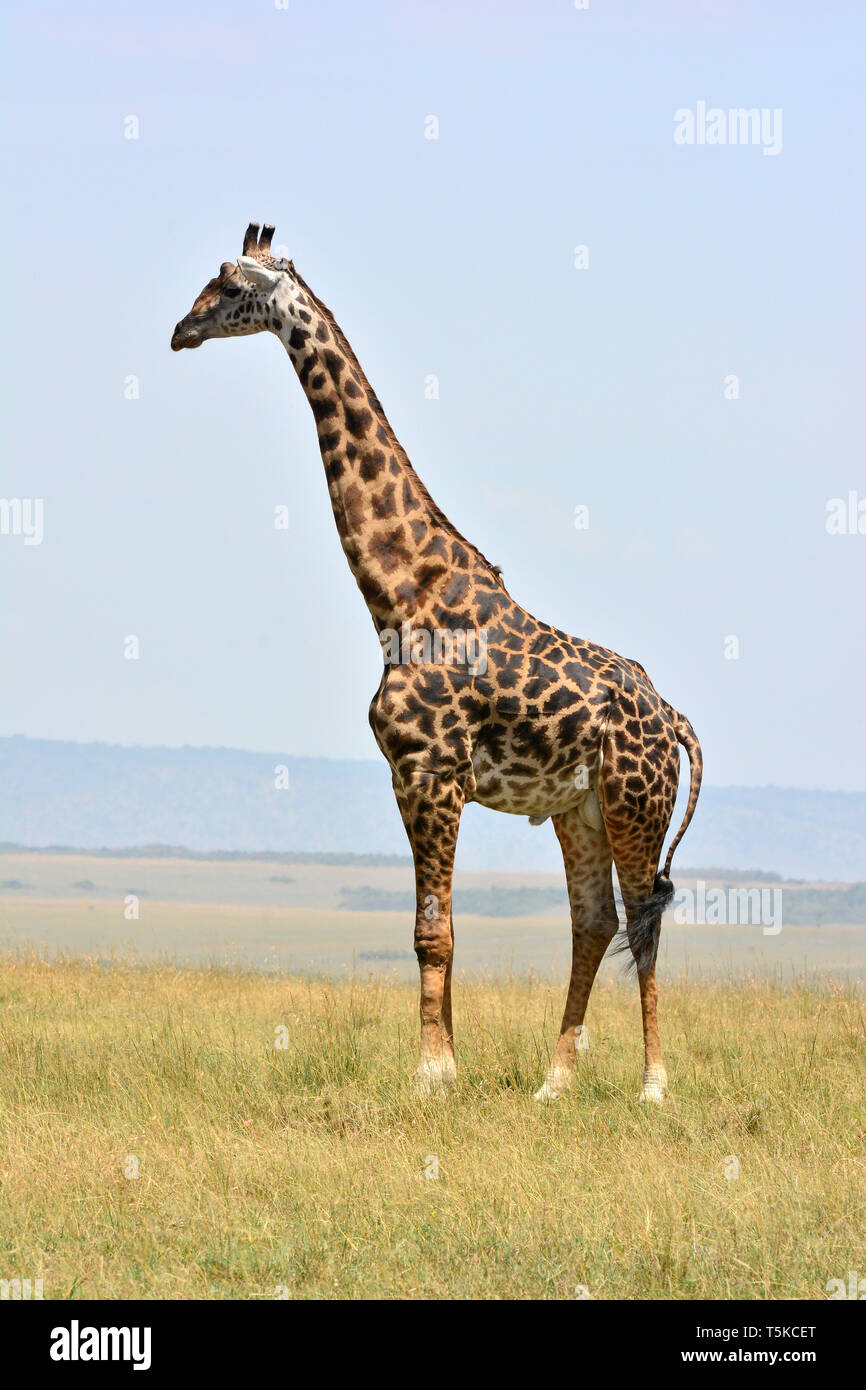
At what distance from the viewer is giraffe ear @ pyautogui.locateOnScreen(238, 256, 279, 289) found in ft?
31.1

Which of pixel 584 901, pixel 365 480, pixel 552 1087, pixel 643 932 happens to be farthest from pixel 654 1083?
pixel 365 480

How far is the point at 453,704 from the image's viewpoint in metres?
9.09

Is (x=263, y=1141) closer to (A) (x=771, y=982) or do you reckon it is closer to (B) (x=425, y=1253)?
(B) (x=425, y=1253)

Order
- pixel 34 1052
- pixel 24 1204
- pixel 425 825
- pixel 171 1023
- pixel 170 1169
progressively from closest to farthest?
pixel 24 1204, pixel 170 1169, pixel 425 825, pixel 34 1052, pixel 171 1023

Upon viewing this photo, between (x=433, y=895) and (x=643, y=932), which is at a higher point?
(x=433, y=895)

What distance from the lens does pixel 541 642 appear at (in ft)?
31.8

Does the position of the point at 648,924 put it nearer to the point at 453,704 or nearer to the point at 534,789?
the point at 534,789

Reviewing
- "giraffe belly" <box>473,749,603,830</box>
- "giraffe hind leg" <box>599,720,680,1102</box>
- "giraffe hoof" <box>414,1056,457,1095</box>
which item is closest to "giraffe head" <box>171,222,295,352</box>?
"giraffe belly" <box>473,749,603,830</box>

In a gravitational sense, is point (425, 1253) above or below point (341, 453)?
below

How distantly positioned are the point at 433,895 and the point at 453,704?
1.19 metres

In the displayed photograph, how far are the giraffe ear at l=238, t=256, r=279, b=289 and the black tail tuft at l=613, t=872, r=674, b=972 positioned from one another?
477cm

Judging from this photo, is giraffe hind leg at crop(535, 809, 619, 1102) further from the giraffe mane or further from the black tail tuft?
the giraffe mane
